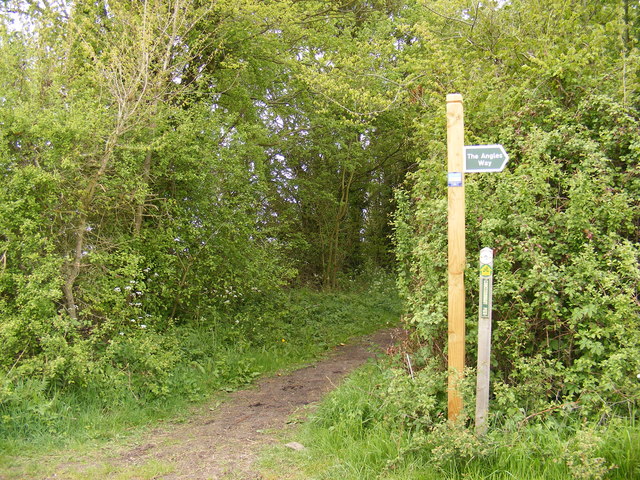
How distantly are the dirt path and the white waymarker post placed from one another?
198cm

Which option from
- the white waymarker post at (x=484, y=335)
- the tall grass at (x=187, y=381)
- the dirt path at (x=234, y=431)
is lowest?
the dirt path at (x=234, y=431)

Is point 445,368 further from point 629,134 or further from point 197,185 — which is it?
point 197,185

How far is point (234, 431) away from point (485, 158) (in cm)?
386

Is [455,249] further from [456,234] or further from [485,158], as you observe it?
[485,158]

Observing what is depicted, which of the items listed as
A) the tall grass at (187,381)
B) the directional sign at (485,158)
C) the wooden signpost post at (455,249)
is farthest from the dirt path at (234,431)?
the directional sign at (485,158)

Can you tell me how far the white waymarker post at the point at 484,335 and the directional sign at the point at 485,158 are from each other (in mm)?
669

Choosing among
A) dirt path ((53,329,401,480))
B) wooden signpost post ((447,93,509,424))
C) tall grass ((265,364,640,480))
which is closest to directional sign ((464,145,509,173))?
wooden signpost post ((447,93,509,424))

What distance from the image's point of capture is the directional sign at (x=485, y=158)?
422 centimetres

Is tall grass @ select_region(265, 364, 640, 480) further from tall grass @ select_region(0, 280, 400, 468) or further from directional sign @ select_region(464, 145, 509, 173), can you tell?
tall grass @ select_region(0, 280, 400, 468)

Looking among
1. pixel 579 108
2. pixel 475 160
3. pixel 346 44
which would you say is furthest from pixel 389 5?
pixel 475 160

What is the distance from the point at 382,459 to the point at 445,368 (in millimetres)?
1133

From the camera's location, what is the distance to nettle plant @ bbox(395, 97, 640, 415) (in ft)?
14.1

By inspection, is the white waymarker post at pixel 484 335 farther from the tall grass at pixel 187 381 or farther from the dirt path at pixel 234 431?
the tall grass at pixel 187 381

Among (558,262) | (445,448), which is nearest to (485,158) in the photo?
(558,262)
